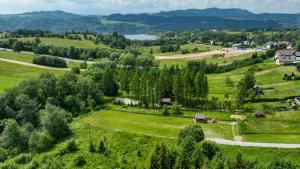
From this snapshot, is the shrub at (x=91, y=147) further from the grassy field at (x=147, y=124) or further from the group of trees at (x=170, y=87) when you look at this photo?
the group of trees at (x=170, y=87)

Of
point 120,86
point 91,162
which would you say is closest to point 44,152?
point 91,162

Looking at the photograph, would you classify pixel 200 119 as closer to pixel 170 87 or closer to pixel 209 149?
pixel 209 149

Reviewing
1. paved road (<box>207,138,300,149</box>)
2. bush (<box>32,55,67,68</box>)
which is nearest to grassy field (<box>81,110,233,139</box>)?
paved road (<box>207,138,300,149</box>)

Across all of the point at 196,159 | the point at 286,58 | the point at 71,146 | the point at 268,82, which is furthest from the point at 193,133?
the point at 286,58

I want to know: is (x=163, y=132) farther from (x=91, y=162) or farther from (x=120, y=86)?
(x=120, y=86)

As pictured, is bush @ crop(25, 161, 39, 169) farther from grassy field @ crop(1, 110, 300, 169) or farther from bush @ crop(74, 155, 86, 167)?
bush @ crop(74, 155, 86, 167)
